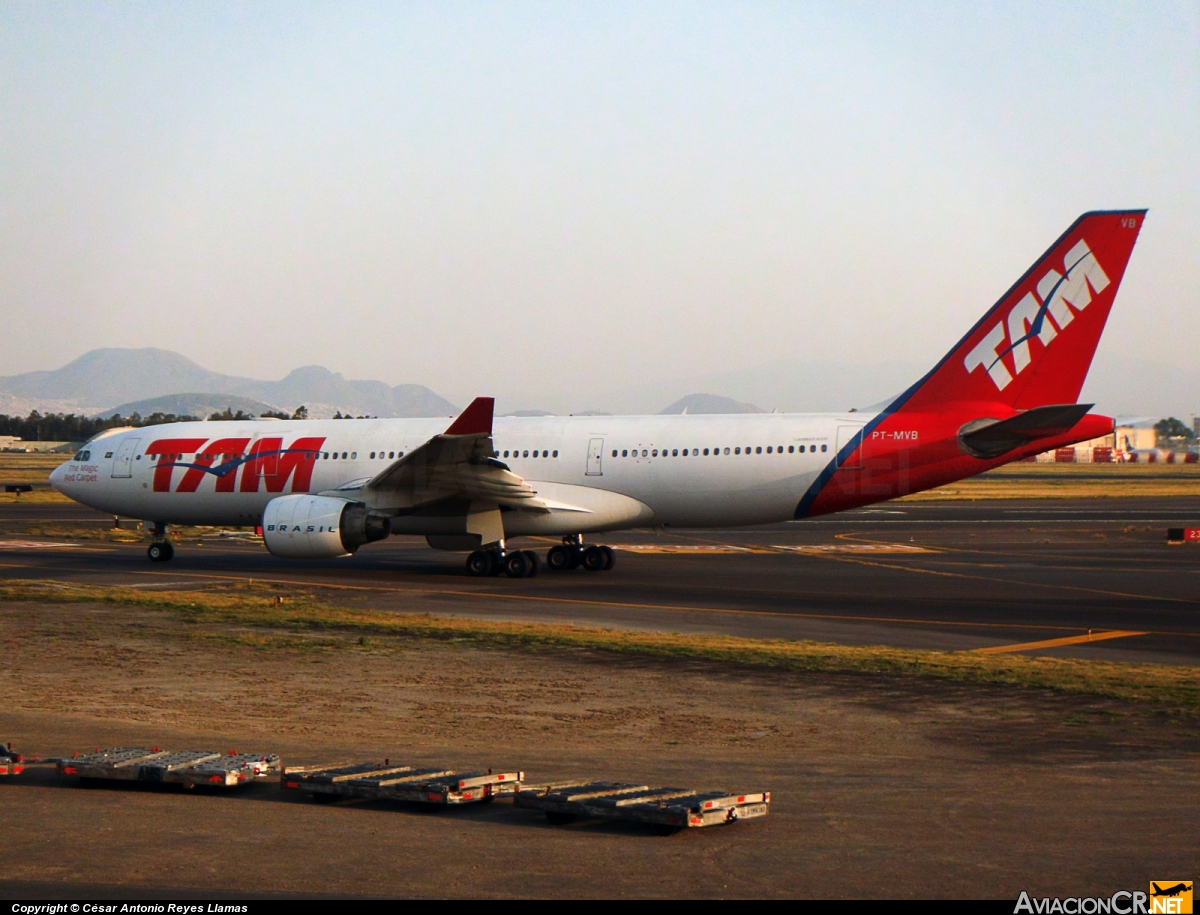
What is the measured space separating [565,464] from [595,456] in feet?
2.75

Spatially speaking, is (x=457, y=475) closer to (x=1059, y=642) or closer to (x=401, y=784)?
(x=1059, y=642)

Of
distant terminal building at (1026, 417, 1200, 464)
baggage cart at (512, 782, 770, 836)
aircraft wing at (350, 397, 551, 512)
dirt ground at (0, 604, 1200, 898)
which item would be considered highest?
distant terminal building at (1026, 417, 1200, 464)

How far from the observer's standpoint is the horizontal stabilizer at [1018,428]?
84.8 ft

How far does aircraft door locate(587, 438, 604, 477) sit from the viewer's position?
30812 millimetres

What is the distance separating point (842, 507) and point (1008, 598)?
5150 millimetres

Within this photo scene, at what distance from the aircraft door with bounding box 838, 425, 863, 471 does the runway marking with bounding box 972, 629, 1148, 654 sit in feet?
29.0

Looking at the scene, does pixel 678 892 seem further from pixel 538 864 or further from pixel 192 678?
pixel 192 678

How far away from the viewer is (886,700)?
1438 centimetres

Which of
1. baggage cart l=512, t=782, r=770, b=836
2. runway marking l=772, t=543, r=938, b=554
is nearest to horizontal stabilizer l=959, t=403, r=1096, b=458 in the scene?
runway marking l=772, t=543, r=938, b=554

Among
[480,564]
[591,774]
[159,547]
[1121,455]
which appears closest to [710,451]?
[480,564]

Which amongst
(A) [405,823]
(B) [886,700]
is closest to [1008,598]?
(B) [886,700]

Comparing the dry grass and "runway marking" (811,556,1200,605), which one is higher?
"runway marking" (811,556,1200,605)

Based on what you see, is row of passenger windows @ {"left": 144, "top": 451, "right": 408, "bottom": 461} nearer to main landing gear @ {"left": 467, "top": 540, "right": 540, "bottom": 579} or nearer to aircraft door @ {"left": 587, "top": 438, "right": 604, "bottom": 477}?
main landing gear @ {"left": 467, "top": 540, "right": 540, "bottom": 579}

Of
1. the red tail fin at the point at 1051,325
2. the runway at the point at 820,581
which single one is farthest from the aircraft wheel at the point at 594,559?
the red tail fin at the point at 1051,325
